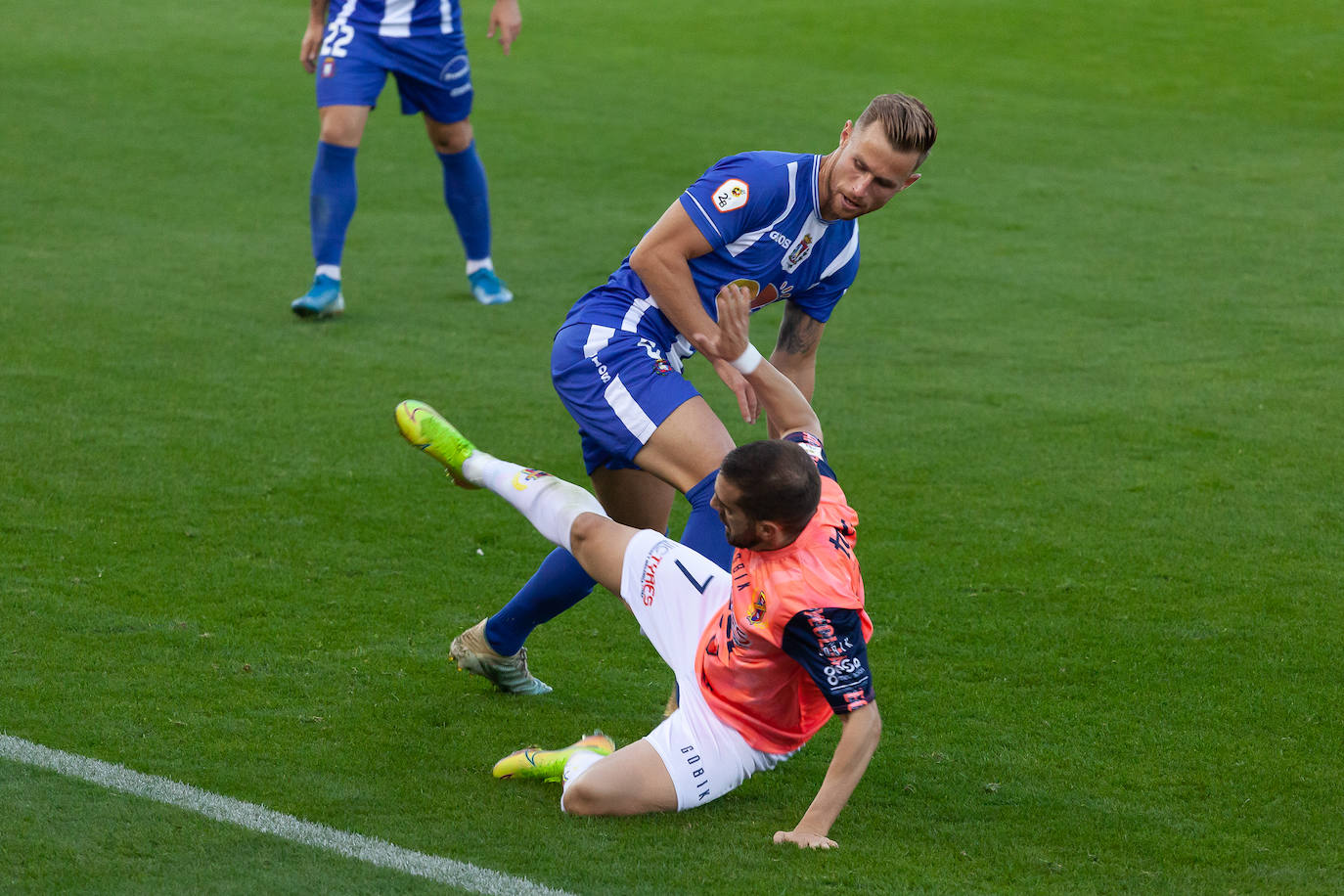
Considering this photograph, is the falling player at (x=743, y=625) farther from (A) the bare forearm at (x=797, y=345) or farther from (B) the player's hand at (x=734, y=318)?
(A) the bare forearm at (x=797, y=345)

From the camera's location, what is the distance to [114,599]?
449cm

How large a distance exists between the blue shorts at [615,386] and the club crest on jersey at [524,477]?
0.17 metres

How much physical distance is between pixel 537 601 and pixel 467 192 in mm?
4879

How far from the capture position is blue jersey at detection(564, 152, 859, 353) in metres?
3.92

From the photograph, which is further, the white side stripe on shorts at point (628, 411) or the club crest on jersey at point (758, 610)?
the white side stripe on shorts at point (628, 411)

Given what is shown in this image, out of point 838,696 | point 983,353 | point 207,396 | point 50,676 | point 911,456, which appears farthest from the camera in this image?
point 983,353

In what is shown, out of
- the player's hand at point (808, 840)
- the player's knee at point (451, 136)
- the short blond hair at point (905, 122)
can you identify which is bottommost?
the player's hand at point (808, 840)

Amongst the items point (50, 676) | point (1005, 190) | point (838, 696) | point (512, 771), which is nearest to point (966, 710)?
point (838, 696)

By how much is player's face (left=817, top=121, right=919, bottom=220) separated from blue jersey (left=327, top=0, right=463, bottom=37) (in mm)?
4579

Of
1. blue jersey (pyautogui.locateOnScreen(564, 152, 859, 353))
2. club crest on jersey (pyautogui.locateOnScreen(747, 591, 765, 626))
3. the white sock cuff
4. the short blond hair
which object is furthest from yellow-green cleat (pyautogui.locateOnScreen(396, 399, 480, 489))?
the short blond hair

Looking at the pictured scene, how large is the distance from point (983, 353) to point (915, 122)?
4.13 m

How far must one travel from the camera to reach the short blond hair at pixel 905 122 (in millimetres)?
3742

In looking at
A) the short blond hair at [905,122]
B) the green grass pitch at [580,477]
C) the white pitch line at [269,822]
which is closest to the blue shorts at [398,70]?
the green grass pitch at [580,477]

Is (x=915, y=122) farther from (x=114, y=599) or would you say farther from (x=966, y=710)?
(x=114, y=599)
